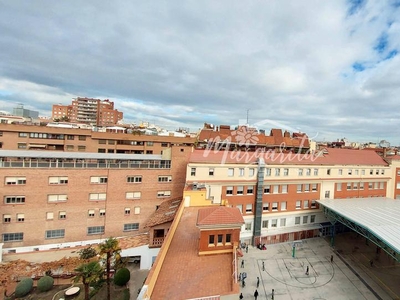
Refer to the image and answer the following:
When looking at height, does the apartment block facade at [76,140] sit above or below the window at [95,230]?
above

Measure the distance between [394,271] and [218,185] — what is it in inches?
859

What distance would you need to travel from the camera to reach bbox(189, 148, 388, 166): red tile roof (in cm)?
3144

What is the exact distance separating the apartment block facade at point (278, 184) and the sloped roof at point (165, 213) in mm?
4351

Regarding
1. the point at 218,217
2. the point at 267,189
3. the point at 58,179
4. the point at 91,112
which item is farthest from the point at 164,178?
the point at 91,112

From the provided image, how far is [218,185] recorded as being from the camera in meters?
30.7

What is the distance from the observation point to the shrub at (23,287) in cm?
2291

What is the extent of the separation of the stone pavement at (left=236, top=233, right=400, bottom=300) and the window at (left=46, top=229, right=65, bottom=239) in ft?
74.4

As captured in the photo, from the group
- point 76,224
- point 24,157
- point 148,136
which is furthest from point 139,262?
point 148,136

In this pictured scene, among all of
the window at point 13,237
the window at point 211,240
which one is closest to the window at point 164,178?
the window at point 13,237

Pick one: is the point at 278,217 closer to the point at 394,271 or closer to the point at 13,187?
the point at 394,271

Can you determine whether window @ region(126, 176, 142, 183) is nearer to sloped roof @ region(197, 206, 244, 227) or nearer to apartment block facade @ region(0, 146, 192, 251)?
apartment block facade @ region(0, 146, 192, 251)

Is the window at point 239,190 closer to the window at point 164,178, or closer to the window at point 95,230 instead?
the window at point 164,178

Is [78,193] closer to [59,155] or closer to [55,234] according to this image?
[59,155]

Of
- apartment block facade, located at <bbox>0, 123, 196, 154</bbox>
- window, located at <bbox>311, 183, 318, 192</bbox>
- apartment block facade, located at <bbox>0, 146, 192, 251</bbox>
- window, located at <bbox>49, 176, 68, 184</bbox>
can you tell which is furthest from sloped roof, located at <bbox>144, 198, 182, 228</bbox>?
apartment block facade, located at <bbox>0, 123, 196, 154</bbox>
